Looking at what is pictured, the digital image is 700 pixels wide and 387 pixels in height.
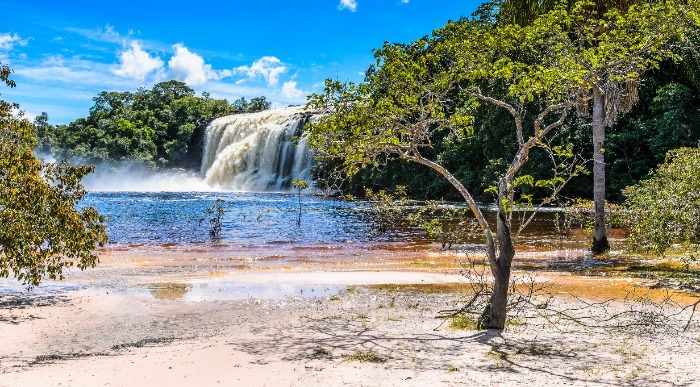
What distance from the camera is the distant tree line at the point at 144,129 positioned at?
89.4m

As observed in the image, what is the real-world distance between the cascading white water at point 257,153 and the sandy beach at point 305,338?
4663 cm

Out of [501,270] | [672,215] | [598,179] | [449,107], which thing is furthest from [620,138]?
[501,270]

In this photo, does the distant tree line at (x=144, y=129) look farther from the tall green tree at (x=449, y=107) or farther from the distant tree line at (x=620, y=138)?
the tall green tree at (x=449, y=107)

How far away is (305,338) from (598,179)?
1235 cm

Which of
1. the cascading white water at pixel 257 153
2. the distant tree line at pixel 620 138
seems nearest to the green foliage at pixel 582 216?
the distant tree line at pixel 620 138

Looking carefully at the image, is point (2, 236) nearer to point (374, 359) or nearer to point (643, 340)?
point (374, 359)

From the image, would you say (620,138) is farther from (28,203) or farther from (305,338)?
(28,203)

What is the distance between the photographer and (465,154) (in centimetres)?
4828

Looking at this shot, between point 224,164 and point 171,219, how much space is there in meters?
32.7

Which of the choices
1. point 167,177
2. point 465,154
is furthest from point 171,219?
point 167,177

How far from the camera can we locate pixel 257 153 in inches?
2562

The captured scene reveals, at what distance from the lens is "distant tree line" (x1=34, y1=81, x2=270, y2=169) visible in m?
89.4

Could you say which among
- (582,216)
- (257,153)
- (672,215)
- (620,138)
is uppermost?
(257,153)

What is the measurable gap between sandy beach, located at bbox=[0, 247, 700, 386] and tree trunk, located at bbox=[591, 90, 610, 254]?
4.11m
